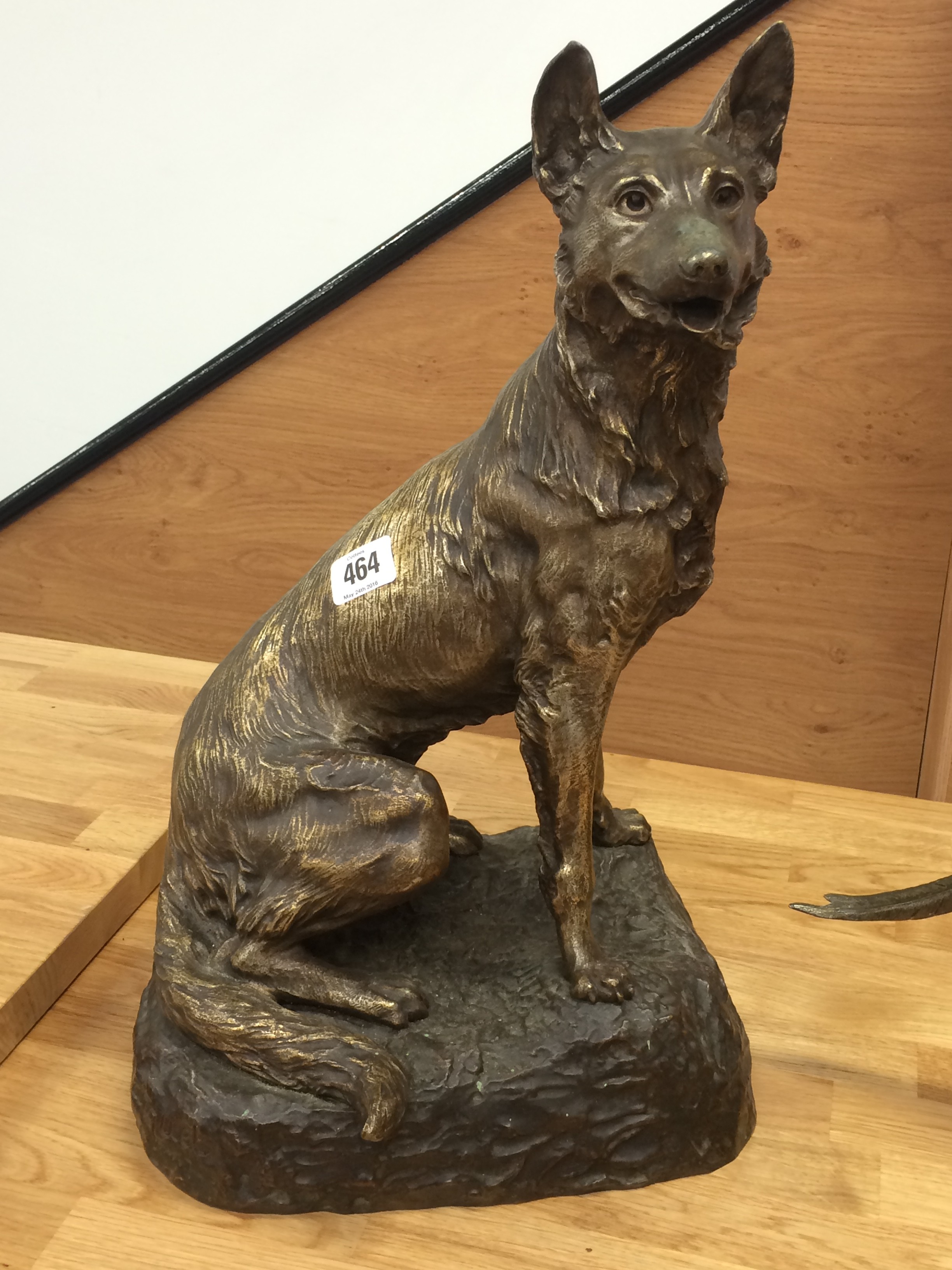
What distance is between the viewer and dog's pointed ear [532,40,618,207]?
1.10 meters

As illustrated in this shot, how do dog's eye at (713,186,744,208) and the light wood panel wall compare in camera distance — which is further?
the light wood panel wall

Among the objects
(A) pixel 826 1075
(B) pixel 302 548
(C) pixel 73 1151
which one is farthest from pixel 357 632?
(B) pixel 302 548

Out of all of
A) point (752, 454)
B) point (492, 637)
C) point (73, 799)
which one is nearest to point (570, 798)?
point (492, 637)

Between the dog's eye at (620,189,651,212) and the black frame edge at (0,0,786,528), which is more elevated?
the dog's eye at (620,189,651,212)

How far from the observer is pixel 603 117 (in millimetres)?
1141

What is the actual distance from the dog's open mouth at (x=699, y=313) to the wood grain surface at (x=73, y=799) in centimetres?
114

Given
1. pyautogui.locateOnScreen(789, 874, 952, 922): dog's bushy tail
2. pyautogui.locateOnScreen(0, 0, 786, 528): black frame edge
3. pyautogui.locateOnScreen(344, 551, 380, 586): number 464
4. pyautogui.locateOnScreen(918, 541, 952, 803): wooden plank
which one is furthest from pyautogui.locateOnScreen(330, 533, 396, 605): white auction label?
pyautogui.locateOnScreen(918, 541, 952, 803): wooden plank

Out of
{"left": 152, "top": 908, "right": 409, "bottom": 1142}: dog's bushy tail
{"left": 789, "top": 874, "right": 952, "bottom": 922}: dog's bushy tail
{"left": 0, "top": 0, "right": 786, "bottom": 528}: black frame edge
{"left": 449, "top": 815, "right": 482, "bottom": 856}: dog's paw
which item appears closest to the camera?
{"left": 152, "top": 908, "right": 409, "bottom": 1142}: dog's bushy tail

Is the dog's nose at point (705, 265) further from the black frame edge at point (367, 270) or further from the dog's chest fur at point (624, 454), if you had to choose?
the black frame edge at point (367, 270)

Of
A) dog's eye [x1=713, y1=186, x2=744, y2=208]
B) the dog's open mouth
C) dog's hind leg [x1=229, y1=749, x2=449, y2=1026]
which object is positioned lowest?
dog's hind leg [x1=229, y1=749, x2=449, y2=1026]

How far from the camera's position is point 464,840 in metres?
1.66

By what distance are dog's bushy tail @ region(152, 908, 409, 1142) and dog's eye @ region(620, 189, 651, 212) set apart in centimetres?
86

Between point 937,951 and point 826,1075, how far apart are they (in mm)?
315

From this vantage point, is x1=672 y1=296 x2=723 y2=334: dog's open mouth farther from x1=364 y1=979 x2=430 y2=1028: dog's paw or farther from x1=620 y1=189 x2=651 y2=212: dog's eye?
x1=364 y1=979 x2=430 y2=1028: dog's paw
